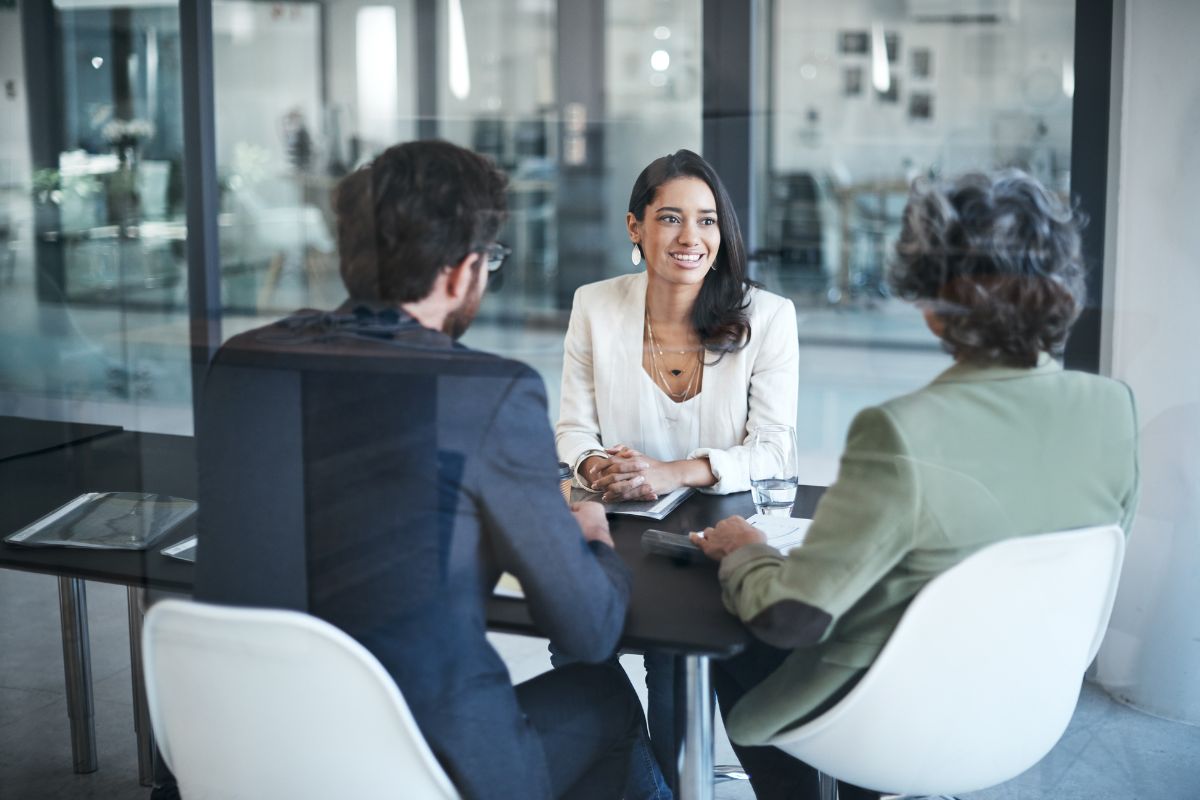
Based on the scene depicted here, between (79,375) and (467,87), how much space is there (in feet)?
7.53

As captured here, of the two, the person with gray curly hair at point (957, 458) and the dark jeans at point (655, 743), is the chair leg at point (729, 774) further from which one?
the person with gray curly hair at point (957, 458)

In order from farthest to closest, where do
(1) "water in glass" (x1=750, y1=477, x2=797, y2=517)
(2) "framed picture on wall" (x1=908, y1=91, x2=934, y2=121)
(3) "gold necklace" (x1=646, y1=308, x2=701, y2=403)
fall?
(2) "framed picture on wall" (x1=908, y1=91, x2=934, y2=121) < (3) "gold necklace" (x1=646, y1=308, x2=701, y2=403) < (1) "water in glass" (x1=750, y1=477, x2=797, y2=517)

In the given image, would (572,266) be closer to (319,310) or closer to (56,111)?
(56,111)

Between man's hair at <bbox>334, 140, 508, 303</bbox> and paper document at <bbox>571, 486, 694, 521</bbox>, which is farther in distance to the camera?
paper document at <bbox>571, 486, 694, 521</bbox>

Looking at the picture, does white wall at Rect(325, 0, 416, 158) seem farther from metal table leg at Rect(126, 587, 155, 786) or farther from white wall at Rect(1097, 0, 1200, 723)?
white wall at Rect(1097, 0, 1200, 723)

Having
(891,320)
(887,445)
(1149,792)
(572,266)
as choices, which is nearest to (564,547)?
(887,445)

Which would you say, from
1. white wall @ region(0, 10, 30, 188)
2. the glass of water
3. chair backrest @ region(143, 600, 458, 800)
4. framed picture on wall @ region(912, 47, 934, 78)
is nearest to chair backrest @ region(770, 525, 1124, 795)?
the glass of water

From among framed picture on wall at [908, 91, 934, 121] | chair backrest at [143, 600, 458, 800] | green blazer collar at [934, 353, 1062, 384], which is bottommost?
chair backrest at [143, 600, 458, 800]

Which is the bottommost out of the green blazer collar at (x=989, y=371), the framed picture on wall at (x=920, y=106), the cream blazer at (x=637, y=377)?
the cream blazer at (x=637, y=377)

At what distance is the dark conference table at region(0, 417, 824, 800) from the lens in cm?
151

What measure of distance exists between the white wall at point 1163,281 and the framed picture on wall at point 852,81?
8.25 feet

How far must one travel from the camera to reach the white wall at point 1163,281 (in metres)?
2.12

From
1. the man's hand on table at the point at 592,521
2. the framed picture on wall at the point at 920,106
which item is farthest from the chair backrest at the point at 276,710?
the framed picture on wall at the point at 920,106

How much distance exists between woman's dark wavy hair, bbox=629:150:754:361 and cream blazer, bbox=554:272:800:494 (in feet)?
0.08
